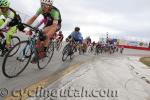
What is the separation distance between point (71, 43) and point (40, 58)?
6.35 meters

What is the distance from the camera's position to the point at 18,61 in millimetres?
9219

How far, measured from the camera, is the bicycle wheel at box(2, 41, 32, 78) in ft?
28.7

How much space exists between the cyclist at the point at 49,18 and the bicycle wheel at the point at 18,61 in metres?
0.95

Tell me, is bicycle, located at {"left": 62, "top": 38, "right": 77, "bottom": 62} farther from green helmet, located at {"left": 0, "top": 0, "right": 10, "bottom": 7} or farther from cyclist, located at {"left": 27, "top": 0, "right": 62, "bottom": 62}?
green helmet, located at {"left": 0, "top": 0, "right": 10, "bottom": 7}

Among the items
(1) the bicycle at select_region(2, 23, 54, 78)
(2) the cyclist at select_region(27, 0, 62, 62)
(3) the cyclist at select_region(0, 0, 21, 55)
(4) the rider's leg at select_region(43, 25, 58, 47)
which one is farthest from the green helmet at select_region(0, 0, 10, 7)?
(1) the bicycle at select_region(2, 23, 54, 78)

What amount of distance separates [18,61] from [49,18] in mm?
2364

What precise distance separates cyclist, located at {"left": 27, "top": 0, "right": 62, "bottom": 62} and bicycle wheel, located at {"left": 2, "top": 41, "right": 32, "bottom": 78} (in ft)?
3.11

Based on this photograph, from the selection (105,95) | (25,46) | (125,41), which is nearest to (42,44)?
(25,46)

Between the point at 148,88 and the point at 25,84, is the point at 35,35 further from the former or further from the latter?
the point at 148,88

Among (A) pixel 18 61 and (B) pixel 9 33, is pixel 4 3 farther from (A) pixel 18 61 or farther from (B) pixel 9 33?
(A) pixel 18 61

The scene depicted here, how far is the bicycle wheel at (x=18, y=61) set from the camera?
8734mm

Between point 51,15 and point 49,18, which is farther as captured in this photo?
point 49,18

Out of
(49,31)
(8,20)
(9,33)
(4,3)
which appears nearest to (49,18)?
(49,31)

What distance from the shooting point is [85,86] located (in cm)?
880
